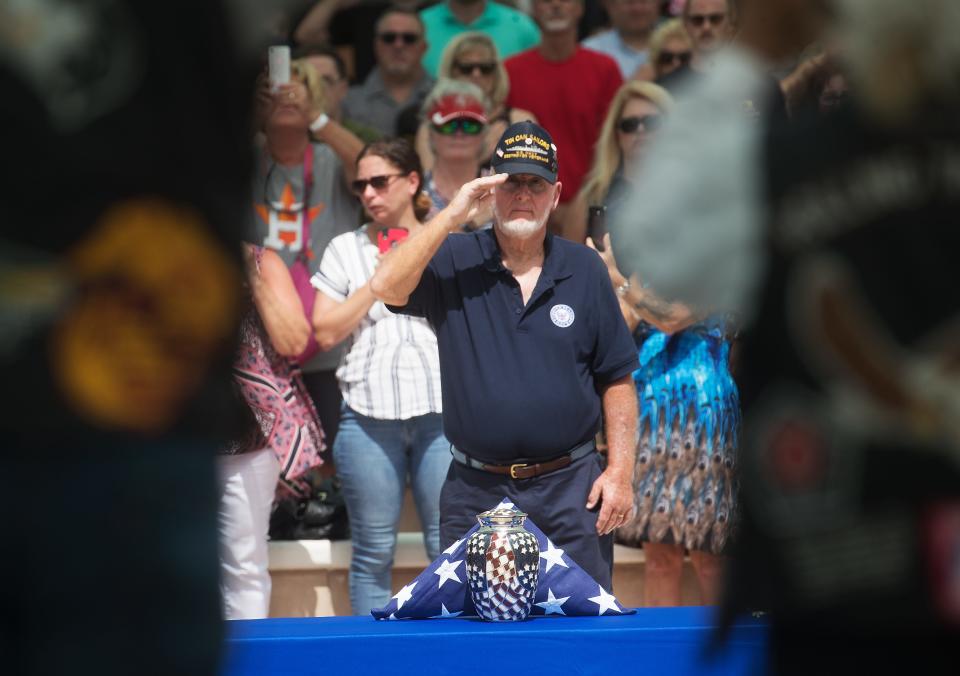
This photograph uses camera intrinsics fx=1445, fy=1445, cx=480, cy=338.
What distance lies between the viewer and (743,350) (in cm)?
181

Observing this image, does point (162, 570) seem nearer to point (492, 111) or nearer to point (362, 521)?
point (362, 521)

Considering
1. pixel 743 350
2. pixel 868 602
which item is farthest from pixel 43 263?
pixel 868 602

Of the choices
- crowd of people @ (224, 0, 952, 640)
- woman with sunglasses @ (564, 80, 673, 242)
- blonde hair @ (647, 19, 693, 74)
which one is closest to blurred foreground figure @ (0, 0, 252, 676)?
crowd of people @ (224, 0, 952, 640)

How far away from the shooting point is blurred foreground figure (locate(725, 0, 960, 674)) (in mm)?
1646

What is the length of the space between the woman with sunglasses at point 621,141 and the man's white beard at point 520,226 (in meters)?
1.09

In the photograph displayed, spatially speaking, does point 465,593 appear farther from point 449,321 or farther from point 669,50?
point 669,50

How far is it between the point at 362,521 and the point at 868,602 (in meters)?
3.88

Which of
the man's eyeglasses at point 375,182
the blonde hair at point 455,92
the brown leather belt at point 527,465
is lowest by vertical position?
the brown leather belt at point 527,465

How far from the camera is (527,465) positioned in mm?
4805

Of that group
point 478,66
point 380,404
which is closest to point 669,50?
point 478,66

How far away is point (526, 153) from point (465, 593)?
5.02 ft

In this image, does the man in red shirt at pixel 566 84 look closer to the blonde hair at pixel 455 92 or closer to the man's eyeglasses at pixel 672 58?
the man's eyeglasses at pixel 672 58

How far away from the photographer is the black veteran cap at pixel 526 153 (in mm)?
4906

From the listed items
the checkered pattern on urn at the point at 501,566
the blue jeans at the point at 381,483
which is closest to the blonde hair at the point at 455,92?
the blue jeans at the point at 381,483
